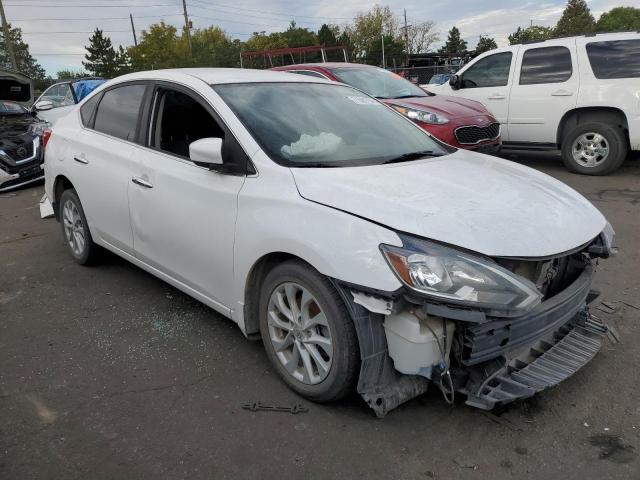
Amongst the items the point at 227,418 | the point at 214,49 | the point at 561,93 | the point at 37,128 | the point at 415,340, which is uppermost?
the point at 214,49

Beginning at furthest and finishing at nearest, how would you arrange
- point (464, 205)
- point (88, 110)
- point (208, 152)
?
point (88, 110)
point (208, 152)
point (464, 205)

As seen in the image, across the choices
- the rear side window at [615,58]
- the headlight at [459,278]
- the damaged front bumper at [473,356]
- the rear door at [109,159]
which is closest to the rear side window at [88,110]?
the rear door at [109,159]

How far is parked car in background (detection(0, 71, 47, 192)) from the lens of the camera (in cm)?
826

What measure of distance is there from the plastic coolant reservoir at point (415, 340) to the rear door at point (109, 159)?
228cm

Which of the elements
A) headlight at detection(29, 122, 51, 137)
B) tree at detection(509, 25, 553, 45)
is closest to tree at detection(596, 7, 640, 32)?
tree at detection(509, 25, 553, 45)

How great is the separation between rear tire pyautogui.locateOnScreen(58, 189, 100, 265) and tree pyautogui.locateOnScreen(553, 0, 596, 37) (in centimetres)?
7457

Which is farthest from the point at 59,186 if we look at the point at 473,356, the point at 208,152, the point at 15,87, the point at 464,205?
the point at 15,87

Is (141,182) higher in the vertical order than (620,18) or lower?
lower

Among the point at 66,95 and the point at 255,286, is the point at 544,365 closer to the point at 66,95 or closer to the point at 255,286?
the point at 255,286

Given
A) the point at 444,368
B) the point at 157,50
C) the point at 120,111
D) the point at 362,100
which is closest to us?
the point at 444,368

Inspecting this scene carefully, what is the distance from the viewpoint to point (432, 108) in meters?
7.35

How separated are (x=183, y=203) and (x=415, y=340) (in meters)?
1.70

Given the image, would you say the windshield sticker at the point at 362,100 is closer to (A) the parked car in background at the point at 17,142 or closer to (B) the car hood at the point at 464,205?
(B) the car hood at the point at 464,205

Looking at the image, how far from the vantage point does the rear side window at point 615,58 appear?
7.41 metres
